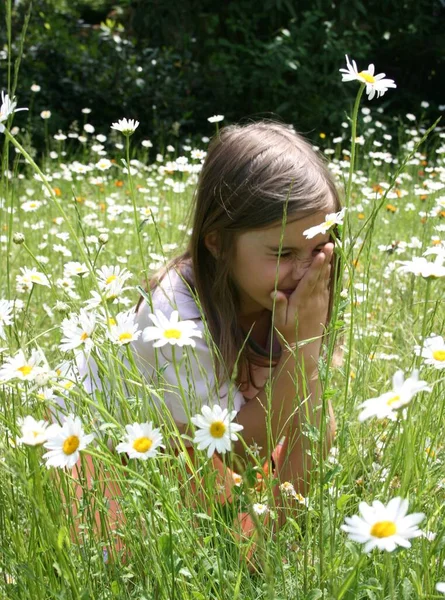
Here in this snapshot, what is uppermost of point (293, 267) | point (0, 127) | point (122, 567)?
point (0, 127)

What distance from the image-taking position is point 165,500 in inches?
29.4

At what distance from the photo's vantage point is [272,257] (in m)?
1.35

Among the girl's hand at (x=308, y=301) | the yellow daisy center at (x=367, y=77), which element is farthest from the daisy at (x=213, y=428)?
the girl's hand at (x=308, y=301)

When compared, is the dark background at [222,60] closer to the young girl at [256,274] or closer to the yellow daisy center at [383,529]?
the young girl at [256,274]

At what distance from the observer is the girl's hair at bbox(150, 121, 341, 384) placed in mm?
1387

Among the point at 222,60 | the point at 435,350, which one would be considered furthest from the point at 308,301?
the point at 222,60

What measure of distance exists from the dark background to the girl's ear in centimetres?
304

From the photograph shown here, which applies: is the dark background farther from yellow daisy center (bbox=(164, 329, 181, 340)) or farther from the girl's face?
yellow daisy center (bbox=(164, 329, 181, 340))

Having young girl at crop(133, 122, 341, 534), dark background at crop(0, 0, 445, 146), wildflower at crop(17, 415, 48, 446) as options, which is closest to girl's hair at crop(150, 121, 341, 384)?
young girl at crop(133, 122, 341, 534)

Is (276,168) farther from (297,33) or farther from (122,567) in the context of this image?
(297,33)

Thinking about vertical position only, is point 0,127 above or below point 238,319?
above

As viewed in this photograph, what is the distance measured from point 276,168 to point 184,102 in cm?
339

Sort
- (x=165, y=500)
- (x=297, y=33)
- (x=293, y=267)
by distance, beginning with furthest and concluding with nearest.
Result: 1. (x=297, y=33)
2. (x=293, y=267)
3. (x=165, y=500)

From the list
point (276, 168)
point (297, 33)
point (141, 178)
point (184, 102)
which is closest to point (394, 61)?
point (297, 33)
